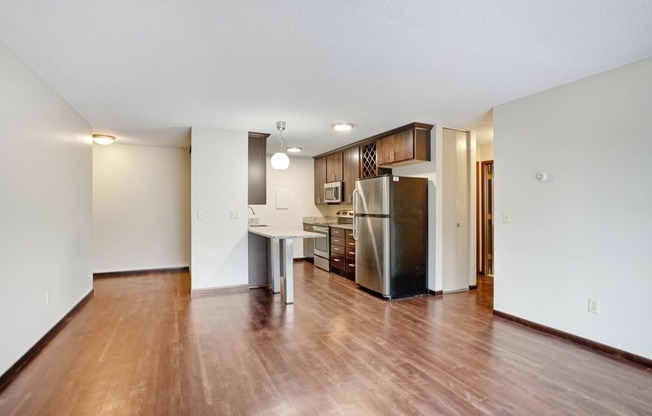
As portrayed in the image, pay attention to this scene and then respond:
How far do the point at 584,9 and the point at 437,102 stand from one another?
1.67 meters

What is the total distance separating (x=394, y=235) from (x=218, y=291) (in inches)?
104

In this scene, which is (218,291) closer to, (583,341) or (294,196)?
(294,196)

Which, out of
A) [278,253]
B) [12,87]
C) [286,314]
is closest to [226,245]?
[278,253]

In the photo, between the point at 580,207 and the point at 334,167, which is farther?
the point at 334,167

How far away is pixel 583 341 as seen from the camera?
2.88 metres

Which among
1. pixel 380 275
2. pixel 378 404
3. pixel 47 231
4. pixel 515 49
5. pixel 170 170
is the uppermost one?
pixel 515 49

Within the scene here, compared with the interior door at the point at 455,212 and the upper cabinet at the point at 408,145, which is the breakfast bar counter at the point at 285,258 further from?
the interior door at the point at 455,212

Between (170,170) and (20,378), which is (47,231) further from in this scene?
(170,170)

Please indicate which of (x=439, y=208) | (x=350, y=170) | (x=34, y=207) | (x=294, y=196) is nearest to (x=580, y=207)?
(x=439, y=208)

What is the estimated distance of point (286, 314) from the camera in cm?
370

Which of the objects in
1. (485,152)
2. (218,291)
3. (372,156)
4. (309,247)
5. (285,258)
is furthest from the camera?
(309,247)

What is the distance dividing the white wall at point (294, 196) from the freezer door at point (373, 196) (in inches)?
104

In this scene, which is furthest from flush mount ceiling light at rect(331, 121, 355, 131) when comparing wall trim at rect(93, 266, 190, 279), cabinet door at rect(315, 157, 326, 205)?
wall trim at rect(93, 266, 190, 279)

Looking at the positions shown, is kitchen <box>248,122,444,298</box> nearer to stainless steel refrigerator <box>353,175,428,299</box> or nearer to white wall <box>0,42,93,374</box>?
stainless steel refrigerator <box>353,175,428,299</box>
